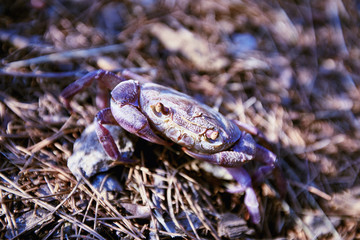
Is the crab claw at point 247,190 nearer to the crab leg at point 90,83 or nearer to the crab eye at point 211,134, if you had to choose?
the crab eye at point 211,134

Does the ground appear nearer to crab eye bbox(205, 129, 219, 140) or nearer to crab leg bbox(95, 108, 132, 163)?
crab leg bbox(95, 108, 132, 163)

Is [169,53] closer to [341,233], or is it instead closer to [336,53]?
[336,53]

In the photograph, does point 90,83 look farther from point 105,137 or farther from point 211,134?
point 211,134

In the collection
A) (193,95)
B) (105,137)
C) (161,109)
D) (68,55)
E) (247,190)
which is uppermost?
(161,109)

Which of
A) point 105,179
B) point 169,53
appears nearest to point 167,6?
point 169,53

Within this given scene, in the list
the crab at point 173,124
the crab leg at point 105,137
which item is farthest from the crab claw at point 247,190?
the crab leg at point 105,137

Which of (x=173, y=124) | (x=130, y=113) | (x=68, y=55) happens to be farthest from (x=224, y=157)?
(x=68, y=55)
